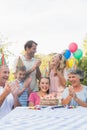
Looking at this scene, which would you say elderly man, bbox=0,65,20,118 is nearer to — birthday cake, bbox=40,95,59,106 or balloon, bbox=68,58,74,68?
birthday cake, bbox=40,95,59,106

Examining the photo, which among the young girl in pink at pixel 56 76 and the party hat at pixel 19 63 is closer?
the party hat at pixel 19 63

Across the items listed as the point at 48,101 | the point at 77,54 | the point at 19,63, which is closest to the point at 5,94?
the point at 48,101

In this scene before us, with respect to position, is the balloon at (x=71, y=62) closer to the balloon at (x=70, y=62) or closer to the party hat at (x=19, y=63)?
the balloon at (x=70, y=62)

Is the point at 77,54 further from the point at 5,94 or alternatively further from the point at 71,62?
the point at 5,94

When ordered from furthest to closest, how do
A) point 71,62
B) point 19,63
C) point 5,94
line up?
1. point 71,62
2. point 19,63
3. point 5,94

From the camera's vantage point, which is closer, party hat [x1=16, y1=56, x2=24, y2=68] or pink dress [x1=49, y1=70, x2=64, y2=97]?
party hat [x1=16, y1=56, x2=24, y2=68]

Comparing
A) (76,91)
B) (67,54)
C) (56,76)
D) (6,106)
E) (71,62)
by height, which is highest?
(67,54)

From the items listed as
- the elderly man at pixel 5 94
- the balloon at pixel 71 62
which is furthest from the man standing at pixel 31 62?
the elderly man at pixel 5 94

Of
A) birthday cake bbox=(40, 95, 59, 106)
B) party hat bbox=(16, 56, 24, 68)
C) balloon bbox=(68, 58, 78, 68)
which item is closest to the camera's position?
birthday cake bbox=(40, 95, 59, 106)

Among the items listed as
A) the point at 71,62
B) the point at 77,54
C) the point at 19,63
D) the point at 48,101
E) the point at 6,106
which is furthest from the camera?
the point at 77,54

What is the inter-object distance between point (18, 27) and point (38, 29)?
245cm

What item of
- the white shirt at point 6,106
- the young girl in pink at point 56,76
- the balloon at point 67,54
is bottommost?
the white shirt at point 6,106

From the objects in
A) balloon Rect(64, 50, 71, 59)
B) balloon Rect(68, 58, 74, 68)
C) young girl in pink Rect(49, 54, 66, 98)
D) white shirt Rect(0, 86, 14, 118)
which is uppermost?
balloon Rect(64, 50, 71, 59)

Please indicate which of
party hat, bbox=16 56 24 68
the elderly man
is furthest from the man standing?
the elderly man
